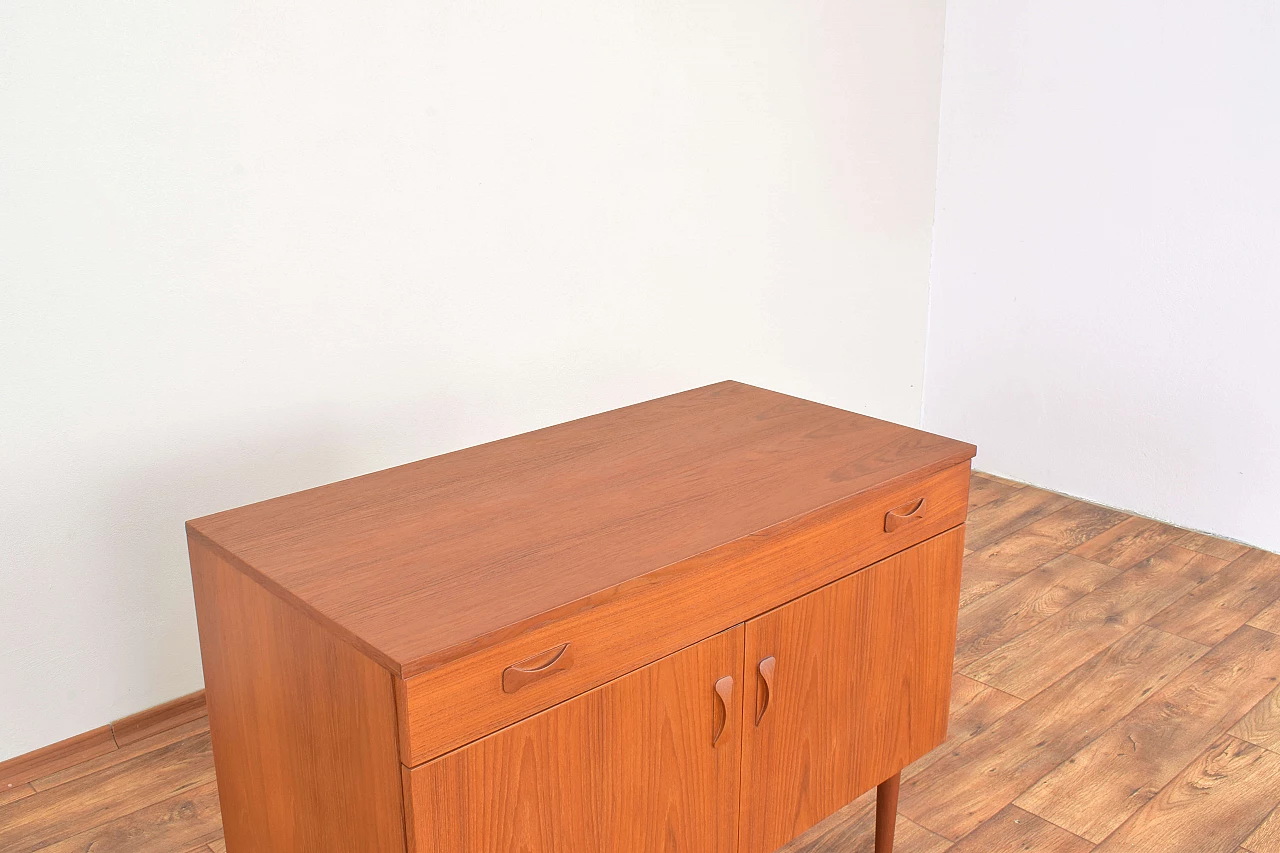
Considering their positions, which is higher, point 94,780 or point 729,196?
point 729,196

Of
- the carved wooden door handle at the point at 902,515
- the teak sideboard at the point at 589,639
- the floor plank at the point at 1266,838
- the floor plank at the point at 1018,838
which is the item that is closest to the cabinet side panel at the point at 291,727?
the teak sideboard at the point at 589,639

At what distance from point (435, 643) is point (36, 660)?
1400 mm

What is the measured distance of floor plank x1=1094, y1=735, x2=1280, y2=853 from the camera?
211 centimetres

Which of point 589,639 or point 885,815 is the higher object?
point 589,639

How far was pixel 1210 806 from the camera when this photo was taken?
221cm

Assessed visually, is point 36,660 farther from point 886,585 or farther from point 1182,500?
point 1182,500

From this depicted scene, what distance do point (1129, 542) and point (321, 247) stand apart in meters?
2.45

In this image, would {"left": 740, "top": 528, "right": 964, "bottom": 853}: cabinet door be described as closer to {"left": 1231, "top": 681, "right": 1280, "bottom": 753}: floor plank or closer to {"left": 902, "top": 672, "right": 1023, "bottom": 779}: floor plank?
{"left": 902, "top": 672, "right": 1023, "bottom": 779}: floor plank

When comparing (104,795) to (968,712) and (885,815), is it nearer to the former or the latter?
(885,815)

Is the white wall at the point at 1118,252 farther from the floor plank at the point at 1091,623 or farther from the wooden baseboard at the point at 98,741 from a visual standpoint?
the wooden baseboard at the point at 98,741

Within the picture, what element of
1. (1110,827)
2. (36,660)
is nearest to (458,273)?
(36,660)

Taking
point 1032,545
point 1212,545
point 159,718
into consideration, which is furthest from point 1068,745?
point 159,718

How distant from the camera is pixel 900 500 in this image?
1.83 m

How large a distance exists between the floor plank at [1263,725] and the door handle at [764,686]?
4.43 feet
